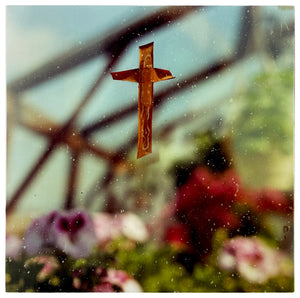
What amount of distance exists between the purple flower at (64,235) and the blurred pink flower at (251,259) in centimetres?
42

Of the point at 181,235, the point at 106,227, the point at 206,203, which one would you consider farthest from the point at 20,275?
the point at 206,203

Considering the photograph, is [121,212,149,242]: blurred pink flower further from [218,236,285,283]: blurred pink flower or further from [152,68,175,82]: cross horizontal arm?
[152,68,175,82]: cross horizontal arm

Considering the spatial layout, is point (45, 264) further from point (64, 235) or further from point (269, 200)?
point (269, 200)

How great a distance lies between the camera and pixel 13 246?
1.10 m

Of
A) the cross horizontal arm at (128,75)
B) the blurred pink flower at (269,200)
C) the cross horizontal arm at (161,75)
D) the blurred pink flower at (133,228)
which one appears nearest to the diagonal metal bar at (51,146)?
the cross horizontal arm at (128,75)

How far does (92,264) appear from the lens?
43.3 inches

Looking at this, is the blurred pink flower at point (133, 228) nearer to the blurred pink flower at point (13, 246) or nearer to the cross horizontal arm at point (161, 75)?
the blurred pink flower at point (13, 246)

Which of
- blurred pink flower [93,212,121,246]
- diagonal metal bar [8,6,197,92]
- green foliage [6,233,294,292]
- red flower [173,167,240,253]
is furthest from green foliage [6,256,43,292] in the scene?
diagonal metal bar [8,6,197,92]

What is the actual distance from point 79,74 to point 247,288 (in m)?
0.85

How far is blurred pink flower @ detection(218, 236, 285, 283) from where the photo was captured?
1.10 meters

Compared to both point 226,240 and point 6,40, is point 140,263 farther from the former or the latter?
point 6,40

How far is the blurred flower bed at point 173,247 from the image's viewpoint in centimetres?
110

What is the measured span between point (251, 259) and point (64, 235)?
593 mm

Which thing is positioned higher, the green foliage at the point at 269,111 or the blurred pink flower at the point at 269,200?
the green foliage at the point at 269,111
